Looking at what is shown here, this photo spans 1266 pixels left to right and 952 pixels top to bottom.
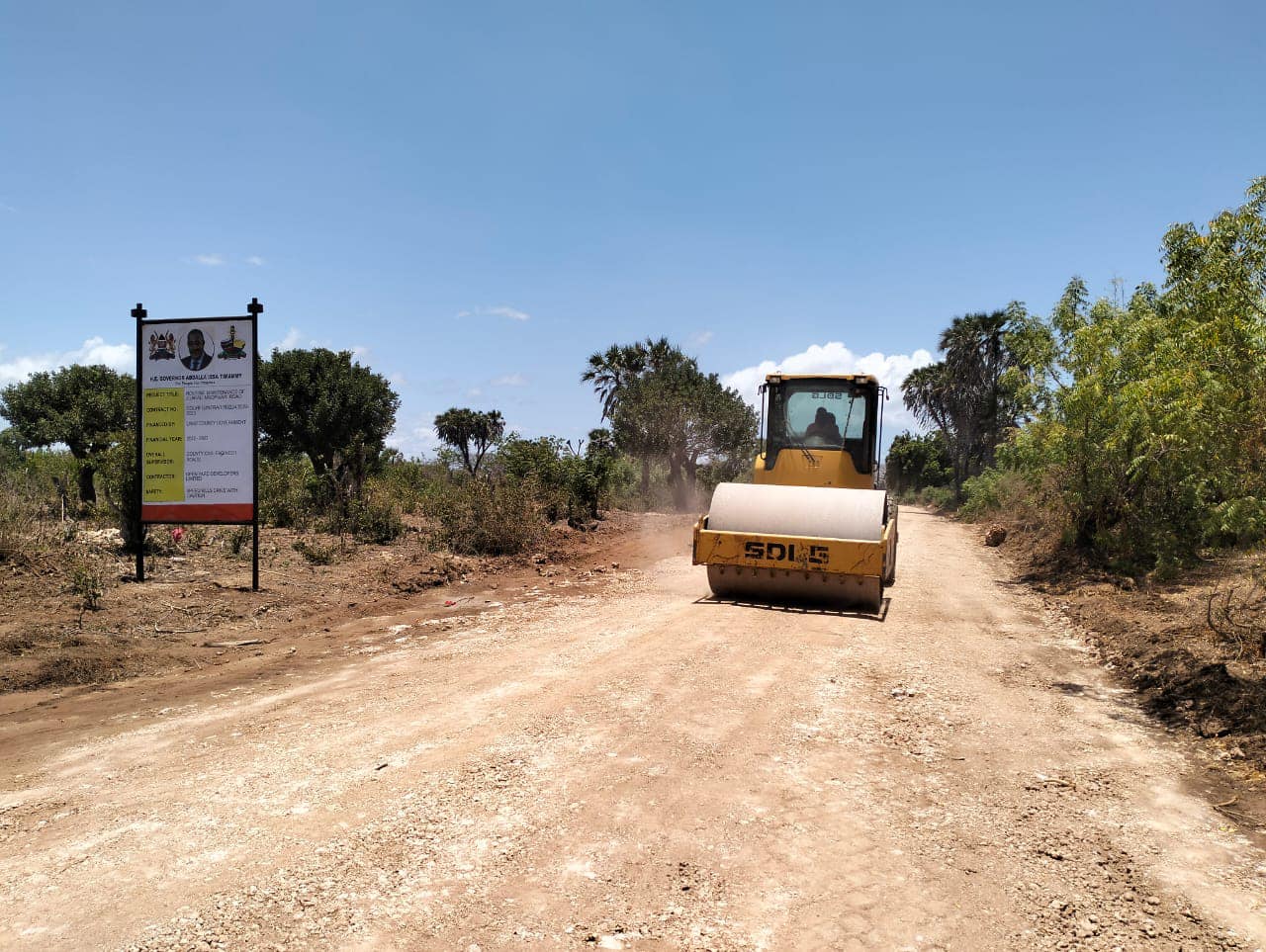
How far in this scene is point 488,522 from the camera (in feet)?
52.1

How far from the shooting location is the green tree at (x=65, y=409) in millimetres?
24609

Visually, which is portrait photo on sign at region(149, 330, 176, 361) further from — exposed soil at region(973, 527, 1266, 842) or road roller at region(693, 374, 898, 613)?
exposed soil at region(973, 527, 1266, 842)

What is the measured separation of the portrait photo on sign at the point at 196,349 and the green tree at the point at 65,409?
54.7ft

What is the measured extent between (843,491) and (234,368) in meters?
8.09

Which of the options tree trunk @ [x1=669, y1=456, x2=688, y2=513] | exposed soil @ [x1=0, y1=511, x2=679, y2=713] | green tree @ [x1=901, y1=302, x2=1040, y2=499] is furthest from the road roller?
green tree @ [x1=901, y1=302, x2=1040, y2=499]

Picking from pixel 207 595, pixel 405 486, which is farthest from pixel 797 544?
pixel 405 486

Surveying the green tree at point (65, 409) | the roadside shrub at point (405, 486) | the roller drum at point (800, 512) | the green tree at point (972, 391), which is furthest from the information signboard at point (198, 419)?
the green tree at point (972, 391)

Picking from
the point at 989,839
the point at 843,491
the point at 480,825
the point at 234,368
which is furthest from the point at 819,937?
the point at 234,368

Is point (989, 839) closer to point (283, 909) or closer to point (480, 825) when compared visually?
point (480, 825)

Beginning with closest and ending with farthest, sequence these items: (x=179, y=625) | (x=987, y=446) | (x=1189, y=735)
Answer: (x=1189, y=735)
(x=179, y=625)
(x=987, y=446)

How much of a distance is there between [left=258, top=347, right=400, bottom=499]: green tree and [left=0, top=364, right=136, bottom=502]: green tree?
4.19 meters

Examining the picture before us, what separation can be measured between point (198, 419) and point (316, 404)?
18.0 meters

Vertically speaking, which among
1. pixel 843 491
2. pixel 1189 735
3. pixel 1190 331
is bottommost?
pixel 1189 735

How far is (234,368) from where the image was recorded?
35.2 ft
